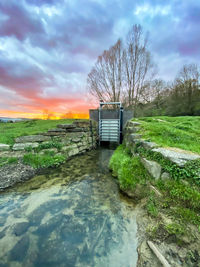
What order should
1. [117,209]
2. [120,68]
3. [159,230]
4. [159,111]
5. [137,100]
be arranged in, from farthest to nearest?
[159,111], [137,100], [120,68], [117,209], [159,230]

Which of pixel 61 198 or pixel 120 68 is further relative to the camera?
pixel 120 68

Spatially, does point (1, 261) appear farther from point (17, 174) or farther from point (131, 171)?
point (131, 171)

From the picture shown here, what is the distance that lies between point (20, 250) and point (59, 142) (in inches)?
157

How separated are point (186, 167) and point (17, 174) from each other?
4196 millimetres

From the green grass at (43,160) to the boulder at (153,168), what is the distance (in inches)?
128

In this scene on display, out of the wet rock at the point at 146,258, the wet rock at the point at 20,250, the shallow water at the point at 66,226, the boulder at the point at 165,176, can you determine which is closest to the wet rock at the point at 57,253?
the shallow water at the point at 66,226

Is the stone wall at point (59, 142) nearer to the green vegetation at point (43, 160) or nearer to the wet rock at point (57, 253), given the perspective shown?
the green vegetation at point (43, 160)

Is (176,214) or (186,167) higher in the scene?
(186,167)

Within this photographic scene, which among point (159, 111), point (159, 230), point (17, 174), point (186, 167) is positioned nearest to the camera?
point (159, 230)

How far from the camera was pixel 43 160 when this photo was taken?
4.34m

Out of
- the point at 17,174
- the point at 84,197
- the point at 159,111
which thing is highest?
the point at 159,111

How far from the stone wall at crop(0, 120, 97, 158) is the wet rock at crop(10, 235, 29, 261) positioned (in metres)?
3.07

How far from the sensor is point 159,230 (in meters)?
1.63

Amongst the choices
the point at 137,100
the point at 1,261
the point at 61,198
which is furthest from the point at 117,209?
the point at 137,100
